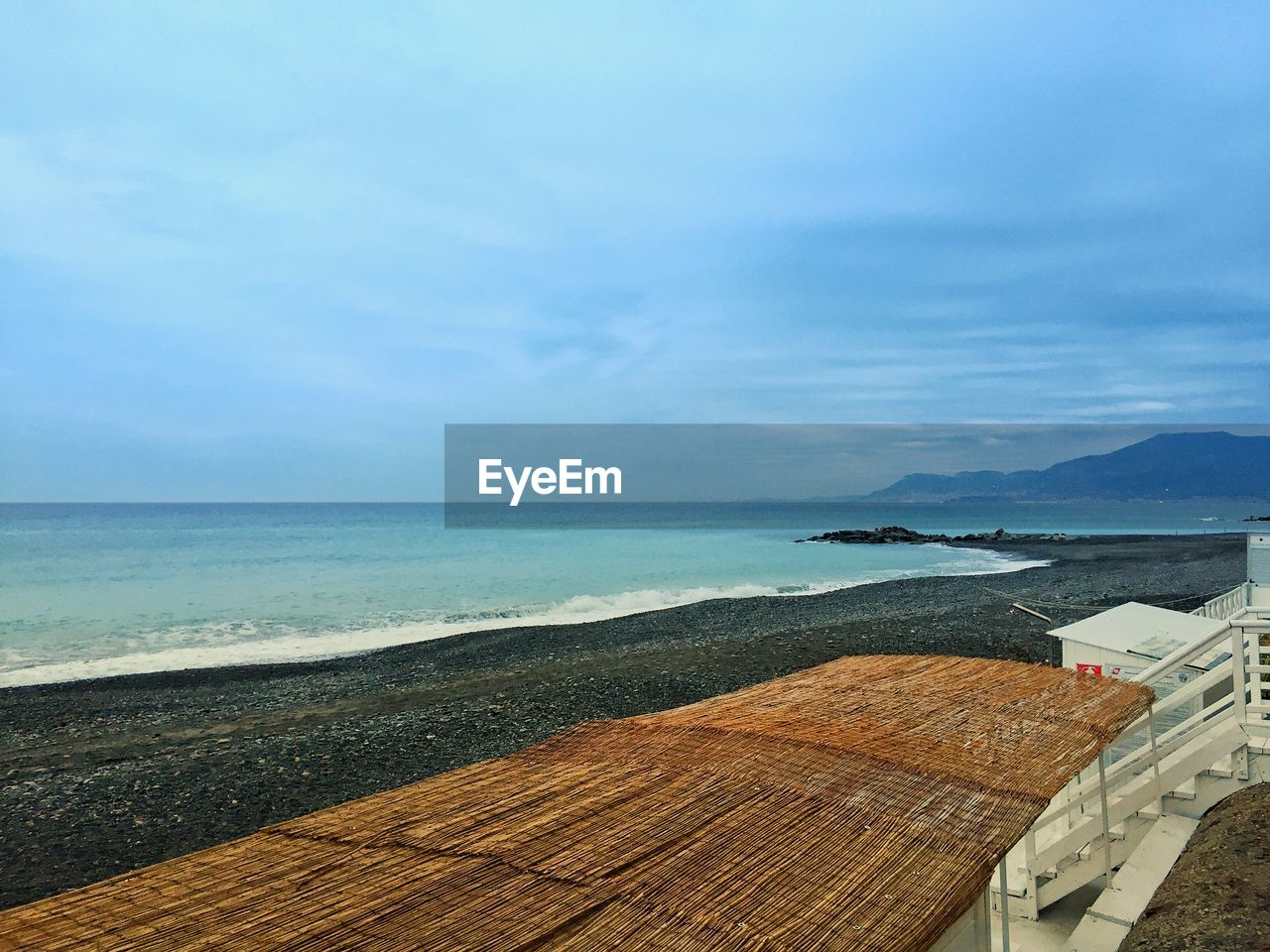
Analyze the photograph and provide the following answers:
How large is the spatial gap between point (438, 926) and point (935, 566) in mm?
37996

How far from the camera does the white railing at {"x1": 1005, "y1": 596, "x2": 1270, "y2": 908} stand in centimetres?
485

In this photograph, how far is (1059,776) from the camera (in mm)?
3027

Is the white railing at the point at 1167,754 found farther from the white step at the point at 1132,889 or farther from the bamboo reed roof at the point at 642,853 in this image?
the bamboo reed roof at the point at 642,853

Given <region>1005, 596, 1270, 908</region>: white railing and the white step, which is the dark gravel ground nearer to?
<region>1005, 596, 1270, 908</region>: white railing

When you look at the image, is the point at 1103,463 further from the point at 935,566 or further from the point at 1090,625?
the point at 1090,625

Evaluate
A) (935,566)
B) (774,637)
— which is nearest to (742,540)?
(935,566)

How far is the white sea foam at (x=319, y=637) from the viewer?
651 inches

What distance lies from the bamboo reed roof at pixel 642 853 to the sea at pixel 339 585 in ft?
52.2

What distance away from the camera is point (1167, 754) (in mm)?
5254

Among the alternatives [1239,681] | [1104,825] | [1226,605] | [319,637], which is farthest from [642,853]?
[319,637]

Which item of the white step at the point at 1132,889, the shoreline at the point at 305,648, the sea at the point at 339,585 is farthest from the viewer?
the sea at the point at 339,585

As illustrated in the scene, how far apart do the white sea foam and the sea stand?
6 cm

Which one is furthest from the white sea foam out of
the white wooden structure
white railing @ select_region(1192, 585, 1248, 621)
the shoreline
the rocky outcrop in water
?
the rocky outcrop in water

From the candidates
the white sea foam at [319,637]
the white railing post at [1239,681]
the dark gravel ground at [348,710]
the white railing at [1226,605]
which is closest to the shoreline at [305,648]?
the white sea foam at [319,637]
